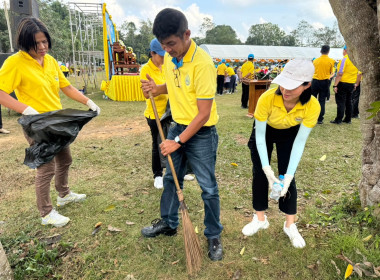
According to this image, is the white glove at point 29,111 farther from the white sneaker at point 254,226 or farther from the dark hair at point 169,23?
the white sneaker at point 254,226

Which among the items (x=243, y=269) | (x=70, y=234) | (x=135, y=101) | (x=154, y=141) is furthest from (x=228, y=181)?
(x=135, y=101)

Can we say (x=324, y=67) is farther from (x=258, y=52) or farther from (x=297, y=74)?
(x=258, y=52)

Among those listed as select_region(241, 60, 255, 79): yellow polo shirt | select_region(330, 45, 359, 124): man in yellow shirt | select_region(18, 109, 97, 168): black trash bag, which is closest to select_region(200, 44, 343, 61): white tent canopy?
select_region(241, 60, 255, 79): yellow polo shirt

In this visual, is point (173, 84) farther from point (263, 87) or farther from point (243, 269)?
point (263, 87)

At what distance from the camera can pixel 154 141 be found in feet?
11.3

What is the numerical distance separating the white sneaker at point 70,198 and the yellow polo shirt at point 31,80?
1.12 metres

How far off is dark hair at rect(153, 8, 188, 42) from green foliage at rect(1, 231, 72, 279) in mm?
2052

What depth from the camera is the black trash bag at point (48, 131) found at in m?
2.29

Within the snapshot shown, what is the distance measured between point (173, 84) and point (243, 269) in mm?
1630

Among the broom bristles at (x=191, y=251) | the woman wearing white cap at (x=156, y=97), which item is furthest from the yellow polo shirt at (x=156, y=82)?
the broom bristles at (x=191, y=251)

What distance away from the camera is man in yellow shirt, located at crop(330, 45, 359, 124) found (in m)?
6.36

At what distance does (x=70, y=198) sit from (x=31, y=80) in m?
1.47

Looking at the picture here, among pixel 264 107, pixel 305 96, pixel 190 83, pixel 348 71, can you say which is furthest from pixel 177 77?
pixel 348 71

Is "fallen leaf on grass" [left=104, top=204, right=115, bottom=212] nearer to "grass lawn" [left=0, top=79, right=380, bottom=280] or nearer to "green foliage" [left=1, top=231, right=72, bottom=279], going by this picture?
"grass lawn" [left=0, top=79, right=380, bottom=280]
